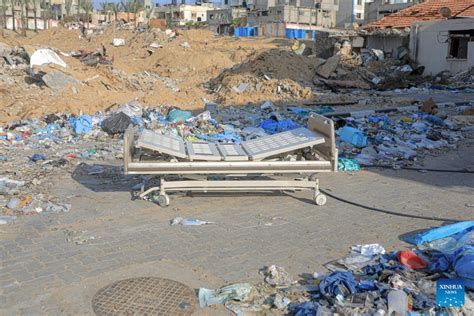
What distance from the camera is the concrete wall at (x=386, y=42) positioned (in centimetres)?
2792

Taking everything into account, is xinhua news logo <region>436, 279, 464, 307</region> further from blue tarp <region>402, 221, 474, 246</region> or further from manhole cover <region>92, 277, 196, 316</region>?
manhole cover <region>92, 277, 196, 316</region>

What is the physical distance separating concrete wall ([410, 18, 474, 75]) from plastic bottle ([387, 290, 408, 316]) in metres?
23.2

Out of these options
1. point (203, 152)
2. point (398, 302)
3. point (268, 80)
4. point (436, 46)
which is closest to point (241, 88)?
point (268, 80)

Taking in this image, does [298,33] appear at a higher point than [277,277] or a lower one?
higher

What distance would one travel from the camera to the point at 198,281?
4.11 metres

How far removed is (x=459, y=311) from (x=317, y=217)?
8.04 feet

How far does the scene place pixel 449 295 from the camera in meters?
3.48

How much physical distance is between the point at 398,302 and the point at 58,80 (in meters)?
15.2

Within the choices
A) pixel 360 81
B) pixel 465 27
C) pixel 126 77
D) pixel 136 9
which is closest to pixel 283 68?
pixel 360 81

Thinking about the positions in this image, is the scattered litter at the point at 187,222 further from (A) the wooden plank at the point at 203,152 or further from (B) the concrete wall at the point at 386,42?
(B) the concrete wall at the point at 386,42

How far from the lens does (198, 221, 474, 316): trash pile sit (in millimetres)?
3498

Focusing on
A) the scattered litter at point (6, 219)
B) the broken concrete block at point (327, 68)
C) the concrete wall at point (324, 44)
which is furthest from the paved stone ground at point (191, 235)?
the concrete wall at point (324, 44)

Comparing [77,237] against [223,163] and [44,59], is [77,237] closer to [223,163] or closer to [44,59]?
[223,163]

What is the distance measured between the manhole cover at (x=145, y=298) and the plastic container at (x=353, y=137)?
6.37 meters
